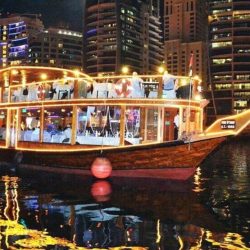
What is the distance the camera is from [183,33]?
165250 millimetres

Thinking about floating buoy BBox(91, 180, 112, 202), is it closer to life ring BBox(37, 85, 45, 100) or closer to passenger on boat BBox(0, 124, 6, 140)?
life ring BBox(37, 85, 45, 100)

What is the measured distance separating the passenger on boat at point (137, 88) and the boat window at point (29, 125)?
18.8 ft

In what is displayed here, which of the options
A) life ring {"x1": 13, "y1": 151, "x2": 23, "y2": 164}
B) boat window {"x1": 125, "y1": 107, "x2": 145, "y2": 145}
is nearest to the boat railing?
boat window {"x1": 125, "y1": 107, "x2": 145, "y2": 145}

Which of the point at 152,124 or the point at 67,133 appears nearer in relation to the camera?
the point at 152,124

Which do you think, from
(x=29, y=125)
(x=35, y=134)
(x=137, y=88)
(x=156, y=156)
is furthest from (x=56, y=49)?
(x=156, y=156)

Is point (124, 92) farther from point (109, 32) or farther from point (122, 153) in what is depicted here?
point (109, 32)

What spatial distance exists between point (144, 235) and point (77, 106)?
1009cm

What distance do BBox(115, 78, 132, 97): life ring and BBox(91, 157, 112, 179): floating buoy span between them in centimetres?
272

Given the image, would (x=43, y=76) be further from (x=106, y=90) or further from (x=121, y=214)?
(x=121, y=214)

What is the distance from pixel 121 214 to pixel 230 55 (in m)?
103

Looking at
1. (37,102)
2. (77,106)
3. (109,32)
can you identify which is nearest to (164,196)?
(77,106)

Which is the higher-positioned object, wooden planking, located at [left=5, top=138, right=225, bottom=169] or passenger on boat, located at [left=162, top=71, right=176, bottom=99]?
passenger on boat, located at [left=162, top=71, right=176, bottom=99]

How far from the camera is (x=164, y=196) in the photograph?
16.1 m

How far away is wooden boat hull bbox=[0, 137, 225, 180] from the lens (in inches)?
699
